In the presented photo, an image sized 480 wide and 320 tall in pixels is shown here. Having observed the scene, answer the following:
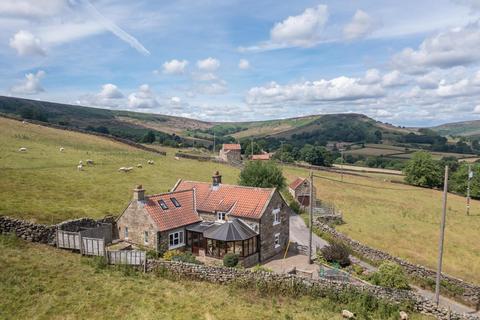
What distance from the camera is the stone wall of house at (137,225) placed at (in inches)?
1249

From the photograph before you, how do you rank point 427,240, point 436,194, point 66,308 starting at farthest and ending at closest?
point 436,194 < point 427,240 < point 66,308

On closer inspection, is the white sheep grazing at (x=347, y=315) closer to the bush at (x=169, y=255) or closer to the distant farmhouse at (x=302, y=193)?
the bush at (x=169, y=255)

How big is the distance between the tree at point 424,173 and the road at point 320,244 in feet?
152

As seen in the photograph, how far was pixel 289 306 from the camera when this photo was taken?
965 inches

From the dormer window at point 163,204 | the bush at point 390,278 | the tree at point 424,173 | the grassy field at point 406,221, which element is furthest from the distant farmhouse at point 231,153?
the bush at point 390,278

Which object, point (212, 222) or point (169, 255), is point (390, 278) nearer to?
point (212, 222)

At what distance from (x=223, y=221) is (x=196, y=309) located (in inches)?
527

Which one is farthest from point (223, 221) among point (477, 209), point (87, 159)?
point (477, 209)

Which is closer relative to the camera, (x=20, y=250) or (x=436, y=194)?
(x=20, y=250)

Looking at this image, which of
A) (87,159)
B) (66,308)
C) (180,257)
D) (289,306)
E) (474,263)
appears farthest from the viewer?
(87,159)

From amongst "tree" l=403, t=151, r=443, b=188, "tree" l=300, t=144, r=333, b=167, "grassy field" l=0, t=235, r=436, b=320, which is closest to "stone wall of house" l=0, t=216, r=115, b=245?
"grassy field" l=0, t=235, r=436, b=320

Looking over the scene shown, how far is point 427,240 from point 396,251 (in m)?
7.23

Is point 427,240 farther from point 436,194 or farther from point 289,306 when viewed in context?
point 436,194

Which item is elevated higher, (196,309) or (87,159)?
(87,159)
